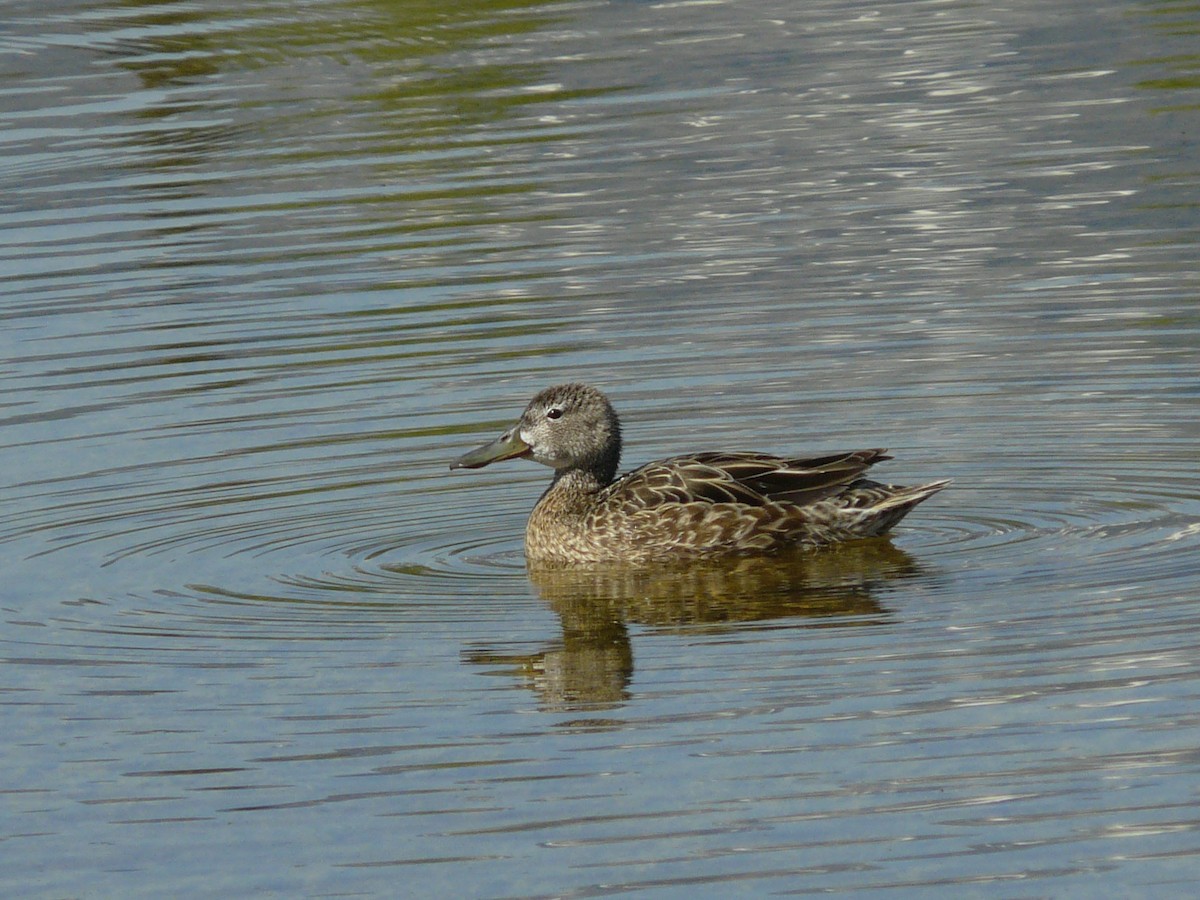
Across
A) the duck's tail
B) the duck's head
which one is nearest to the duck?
the duck's tail

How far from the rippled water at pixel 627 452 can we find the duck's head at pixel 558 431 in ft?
1.46

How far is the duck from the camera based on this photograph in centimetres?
1092

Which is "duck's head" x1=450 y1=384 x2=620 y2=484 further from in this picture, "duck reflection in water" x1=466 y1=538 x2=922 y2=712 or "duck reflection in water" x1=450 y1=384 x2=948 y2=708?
"duck reflection in water" x1=466 y1=538 x2=922 y2=712

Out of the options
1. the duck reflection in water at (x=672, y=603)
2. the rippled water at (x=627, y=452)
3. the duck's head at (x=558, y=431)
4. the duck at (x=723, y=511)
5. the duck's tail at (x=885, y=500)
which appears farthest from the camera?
the duck's head at (x=558, y=431)

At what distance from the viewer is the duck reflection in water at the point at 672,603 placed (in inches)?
358

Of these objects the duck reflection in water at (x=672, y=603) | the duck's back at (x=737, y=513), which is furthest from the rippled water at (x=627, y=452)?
the duck's back at (x=737, y=513)

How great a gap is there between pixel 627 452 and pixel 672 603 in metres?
2.66

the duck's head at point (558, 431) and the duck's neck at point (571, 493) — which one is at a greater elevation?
the duck's head at point (558, 431)

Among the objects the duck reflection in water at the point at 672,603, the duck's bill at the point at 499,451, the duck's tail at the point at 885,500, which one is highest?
the duck's bill at the point at 499,451

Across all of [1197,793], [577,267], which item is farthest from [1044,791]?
[577,267]

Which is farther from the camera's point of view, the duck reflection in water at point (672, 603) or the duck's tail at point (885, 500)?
the duck's tail at point (885, 500)

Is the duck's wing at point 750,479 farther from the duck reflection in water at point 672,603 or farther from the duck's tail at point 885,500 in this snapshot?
the duck reflection in water at point 672,603

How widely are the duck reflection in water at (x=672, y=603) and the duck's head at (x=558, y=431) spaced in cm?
71

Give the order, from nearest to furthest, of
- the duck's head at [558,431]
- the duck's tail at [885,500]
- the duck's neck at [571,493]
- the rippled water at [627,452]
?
the rippled water at [627,452] → the duck's tail at [885,500] → the duck's neck at [571,493] → the duck's head at [558,431]
